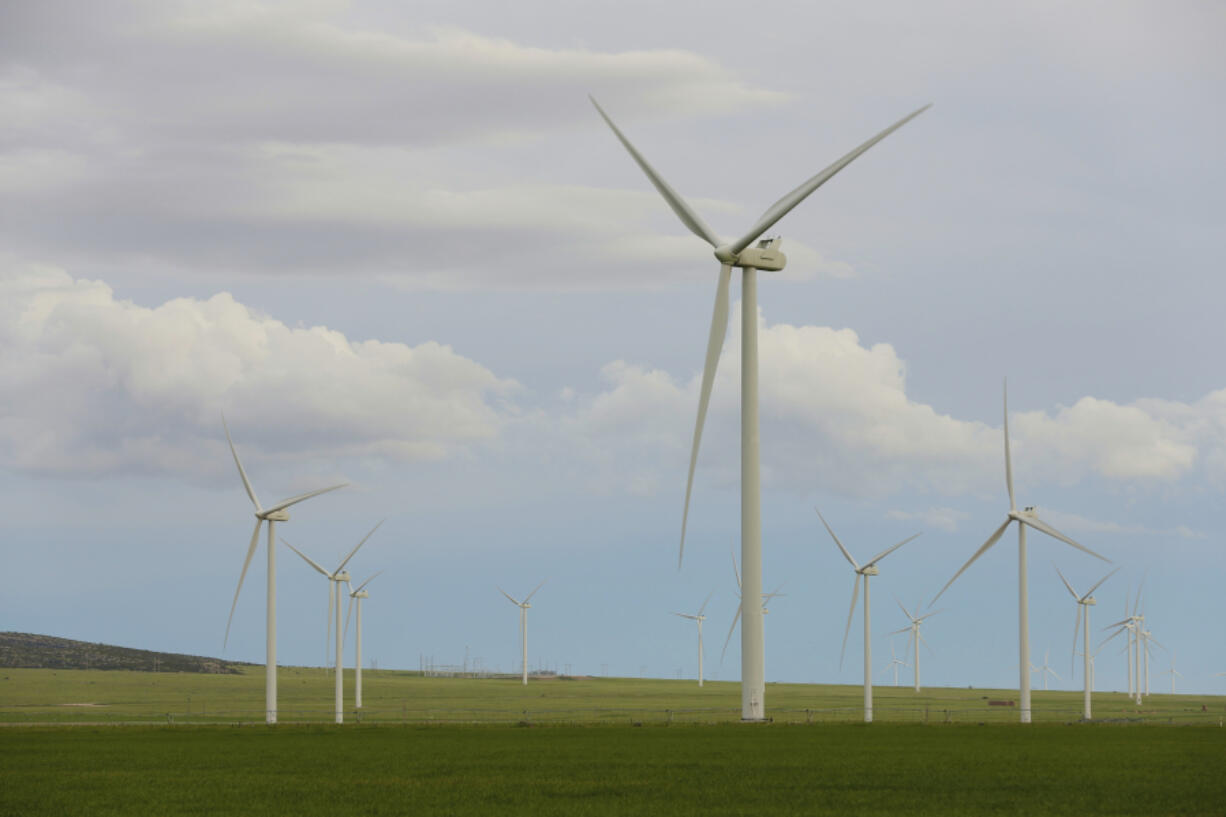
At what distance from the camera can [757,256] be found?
70.6 metres

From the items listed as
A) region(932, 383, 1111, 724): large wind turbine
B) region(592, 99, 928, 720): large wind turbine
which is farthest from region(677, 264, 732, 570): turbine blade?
region(932, 383, 1111, 724): large wind turbine

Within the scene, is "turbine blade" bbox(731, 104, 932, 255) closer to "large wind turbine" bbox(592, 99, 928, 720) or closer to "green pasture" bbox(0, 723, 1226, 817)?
"large wind turbine" bbox(592, 99, 928, 720)

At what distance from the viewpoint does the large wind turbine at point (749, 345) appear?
2594 inches

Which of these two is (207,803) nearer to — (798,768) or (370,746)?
(798,768)

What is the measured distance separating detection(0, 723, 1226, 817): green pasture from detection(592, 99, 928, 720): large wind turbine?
3.79 m

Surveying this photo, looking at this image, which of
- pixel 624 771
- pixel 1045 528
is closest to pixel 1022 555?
pixel 1045 528

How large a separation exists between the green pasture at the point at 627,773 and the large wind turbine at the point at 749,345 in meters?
3.79

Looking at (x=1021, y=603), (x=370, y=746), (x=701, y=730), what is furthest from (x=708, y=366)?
(x=1021, y=603)

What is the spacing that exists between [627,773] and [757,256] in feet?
107

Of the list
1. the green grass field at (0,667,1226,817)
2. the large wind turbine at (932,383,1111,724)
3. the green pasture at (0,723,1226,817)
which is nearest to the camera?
the green pasture at (0,723,1226,817)

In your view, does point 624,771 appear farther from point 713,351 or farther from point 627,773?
point 713,351

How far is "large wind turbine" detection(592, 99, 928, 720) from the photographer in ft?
216

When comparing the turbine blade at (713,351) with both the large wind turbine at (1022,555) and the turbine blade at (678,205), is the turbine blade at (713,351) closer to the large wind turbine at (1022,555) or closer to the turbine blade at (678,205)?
the turbine blade at (678,205)

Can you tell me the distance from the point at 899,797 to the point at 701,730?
3230 cm
